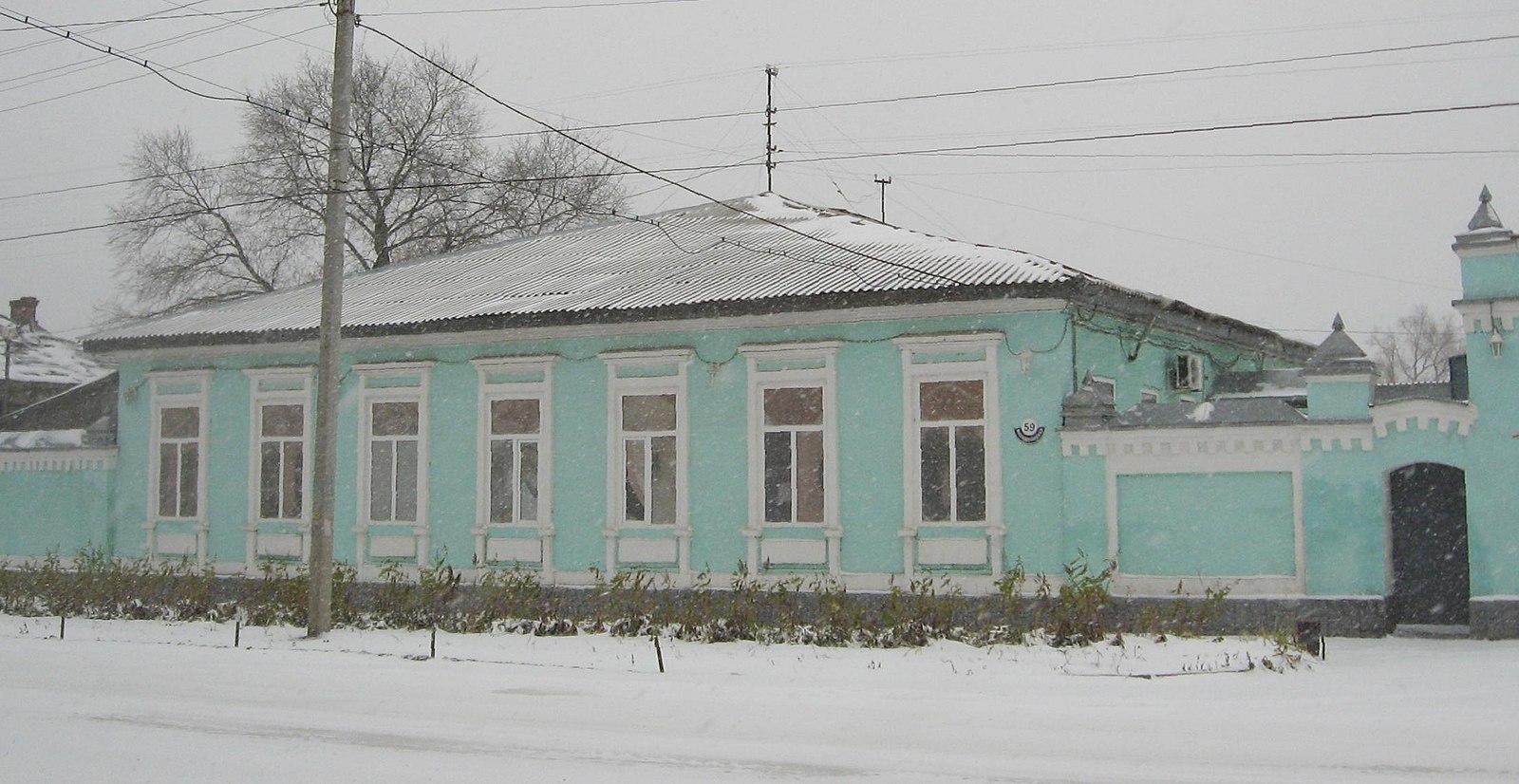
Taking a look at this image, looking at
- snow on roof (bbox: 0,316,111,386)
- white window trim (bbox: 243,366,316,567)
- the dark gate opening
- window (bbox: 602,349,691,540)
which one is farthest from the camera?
snow on roof (bbox: 0,316,111,386)

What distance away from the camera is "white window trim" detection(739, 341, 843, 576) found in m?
16.7

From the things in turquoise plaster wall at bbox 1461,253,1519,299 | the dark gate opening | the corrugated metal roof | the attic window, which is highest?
the corrugated metal roof

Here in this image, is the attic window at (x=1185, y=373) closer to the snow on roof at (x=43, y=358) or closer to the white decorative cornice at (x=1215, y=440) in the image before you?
the white decorative cornice at (x=1215, y=440)

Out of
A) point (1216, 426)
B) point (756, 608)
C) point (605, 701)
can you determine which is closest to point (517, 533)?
point (756, 608)

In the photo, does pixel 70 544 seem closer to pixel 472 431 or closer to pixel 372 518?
pixel 372 518

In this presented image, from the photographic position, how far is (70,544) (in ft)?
73.1

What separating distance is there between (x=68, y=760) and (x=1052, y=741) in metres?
6.41

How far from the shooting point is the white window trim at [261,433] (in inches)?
797

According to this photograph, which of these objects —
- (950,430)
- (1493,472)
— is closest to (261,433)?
(950,430)

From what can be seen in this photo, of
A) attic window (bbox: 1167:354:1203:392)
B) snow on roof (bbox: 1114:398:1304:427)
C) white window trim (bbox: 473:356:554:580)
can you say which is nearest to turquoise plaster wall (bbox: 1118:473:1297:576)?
snow on roof (bbox: 1114:398:1304:427)

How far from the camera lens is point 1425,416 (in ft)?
46.4

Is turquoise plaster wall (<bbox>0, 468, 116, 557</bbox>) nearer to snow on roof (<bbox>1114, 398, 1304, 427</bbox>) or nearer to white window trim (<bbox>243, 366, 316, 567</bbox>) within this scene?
white window trim (<bbox>243, 366, 316, 567</bbox>)

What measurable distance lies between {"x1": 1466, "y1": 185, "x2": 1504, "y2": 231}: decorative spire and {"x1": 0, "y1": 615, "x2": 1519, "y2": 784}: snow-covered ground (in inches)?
170

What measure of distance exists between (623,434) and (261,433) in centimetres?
632
